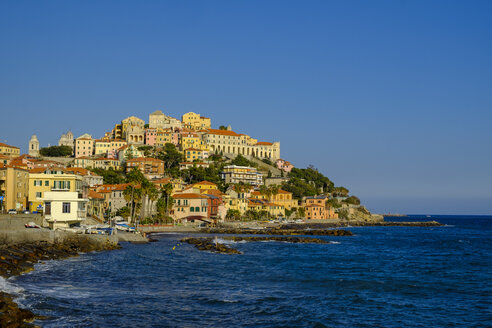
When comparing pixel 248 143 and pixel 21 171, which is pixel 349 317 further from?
pixel 248 143

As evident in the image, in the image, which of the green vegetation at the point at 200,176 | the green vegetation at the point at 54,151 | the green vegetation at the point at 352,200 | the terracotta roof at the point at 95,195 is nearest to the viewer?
the terracotta roof at the point at 95,195

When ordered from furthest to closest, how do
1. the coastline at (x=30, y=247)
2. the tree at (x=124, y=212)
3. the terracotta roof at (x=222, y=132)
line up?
the terracotta roof at (x=222, y=132) < the tree at (x=124, y=212) < the coastline at (x=30, y=247)

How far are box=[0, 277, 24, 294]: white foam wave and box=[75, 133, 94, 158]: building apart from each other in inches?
5125

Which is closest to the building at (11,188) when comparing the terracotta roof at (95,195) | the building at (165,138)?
the terracotta roof at (95,195)

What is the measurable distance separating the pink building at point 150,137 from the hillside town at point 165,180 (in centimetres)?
32

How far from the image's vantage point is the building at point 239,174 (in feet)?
462

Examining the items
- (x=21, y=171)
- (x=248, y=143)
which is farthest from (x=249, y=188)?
(x=21, y=171)

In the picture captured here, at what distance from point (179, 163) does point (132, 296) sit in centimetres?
11570

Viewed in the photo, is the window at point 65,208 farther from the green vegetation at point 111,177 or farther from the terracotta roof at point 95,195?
the green vegetation at point 111,177

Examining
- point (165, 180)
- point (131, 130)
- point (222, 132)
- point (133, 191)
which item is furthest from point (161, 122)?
point (133, 191)

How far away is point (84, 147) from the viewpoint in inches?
6102

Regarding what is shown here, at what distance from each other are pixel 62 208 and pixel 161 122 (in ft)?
Result: 402

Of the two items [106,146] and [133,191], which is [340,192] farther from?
[133,191]

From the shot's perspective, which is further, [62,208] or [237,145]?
[237,145]
